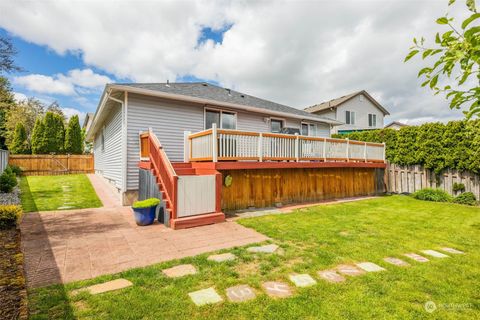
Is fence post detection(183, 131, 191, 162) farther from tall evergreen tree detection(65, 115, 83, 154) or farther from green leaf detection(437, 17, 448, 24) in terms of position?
tall evergreen tree detection(65, 115, 83, 154)

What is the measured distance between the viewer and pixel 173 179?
580cm

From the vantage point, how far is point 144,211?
232 inches

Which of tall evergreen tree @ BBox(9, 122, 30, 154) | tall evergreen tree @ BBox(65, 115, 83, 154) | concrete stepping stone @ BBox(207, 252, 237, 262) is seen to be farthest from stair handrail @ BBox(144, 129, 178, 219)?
tall evergreen tree @ BBox(9, 122, 30, 154)

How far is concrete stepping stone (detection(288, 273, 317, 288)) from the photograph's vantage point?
10.2 feet

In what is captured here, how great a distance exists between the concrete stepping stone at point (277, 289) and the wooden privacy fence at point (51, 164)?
21730 millimetres

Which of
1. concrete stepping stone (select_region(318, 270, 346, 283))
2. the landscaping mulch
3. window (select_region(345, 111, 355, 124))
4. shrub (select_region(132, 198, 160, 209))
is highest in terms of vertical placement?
window (select_region(345, 111, 355, 124))

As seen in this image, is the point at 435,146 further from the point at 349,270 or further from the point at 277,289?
the point at 277,289

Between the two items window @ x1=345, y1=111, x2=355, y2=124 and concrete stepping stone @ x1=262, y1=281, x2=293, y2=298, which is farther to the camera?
window @ x1=345, y1=111, x2=355, y2=124

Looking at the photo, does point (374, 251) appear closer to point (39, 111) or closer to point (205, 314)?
point (205, 314)

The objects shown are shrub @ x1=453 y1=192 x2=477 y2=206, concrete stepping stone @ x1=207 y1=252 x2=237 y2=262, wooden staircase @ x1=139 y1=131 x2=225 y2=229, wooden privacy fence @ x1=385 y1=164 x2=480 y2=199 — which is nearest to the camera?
concrete stepping stone @ x1=207 y1=252 x2=237 y2=262

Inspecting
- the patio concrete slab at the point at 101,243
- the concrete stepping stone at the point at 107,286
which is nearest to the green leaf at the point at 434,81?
the concrete stepping stone at the point at 107,286

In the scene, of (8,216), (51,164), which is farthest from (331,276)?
(51,164)

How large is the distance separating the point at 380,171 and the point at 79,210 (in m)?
13.0

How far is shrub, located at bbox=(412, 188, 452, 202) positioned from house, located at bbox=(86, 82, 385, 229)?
2.03m
